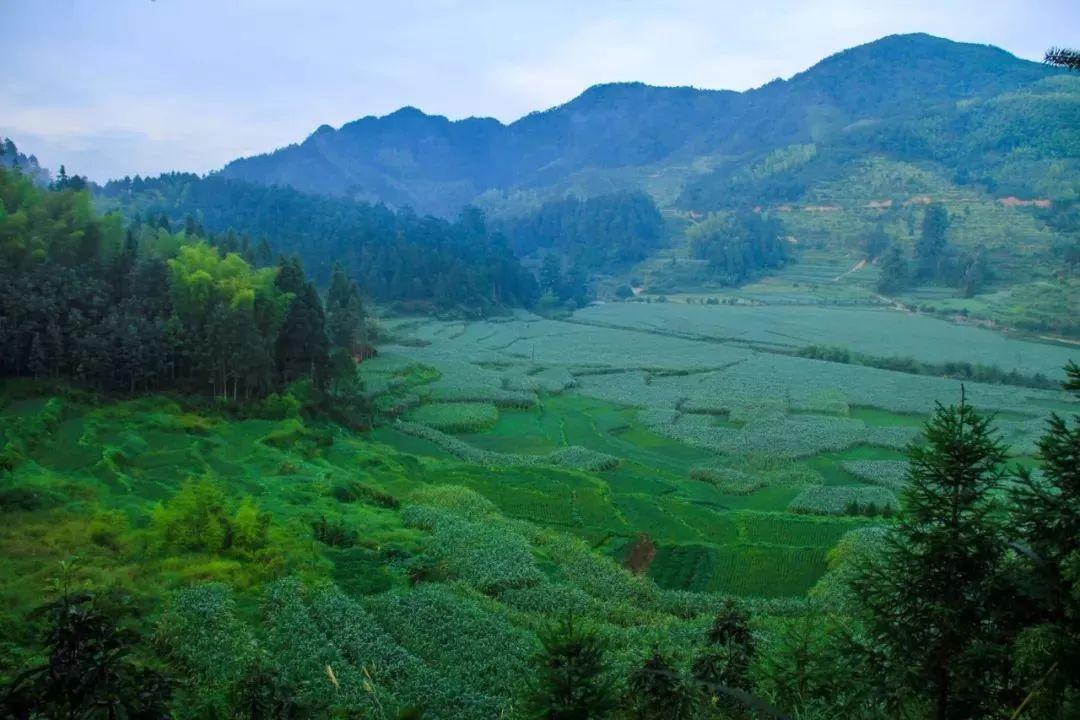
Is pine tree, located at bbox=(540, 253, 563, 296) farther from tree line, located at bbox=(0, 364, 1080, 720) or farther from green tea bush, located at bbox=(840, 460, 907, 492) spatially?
tree line, located at bbox=(0, 364, 1080, 720)

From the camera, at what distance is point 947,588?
11703mm

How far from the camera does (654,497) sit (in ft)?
119

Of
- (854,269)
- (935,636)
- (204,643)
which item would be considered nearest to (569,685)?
(935,636)

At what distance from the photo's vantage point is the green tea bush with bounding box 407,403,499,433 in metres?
47.8

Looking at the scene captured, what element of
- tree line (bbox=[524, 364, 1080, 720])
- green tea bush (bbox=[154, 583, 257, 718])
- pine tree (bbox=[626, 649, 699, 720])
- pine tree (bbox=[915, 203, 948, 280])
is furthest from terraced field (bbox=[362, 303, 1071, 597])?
pine tree (bbox=[915, 203, 948, 280])

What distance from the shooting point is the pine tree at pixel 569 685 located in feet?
35.2

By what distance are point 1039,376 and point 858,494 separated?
32.7 meters

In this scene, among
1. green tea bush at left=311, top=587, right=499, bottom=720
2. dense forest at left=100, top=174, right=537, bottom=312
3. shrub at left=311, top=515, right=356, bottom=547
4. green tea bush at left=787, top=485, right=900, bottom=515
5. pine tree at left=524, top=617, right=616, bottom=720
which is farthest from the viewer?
dense forest at left=100, top=174, right=537, bottom=312

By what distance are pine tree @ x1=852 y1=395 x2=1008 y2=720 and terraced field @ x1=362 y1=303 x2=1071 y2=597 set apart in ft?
51.7

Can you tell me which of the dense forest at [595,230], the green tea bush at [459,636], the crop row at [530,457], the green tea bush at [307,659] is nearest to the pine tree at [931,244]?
the dense forest at [595,230]

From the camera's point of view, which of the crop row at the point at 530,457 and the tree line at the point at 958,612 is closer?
the tree line at the point at 958,612

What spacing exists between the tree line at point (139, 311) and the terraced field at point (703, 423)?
7815 millimetres

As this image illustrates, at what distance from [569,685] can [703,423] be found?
3999cm

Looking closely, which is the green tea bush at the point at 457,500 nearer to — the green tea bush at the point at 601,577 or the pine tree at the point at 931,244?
the green tea bush at the point at 601,577
